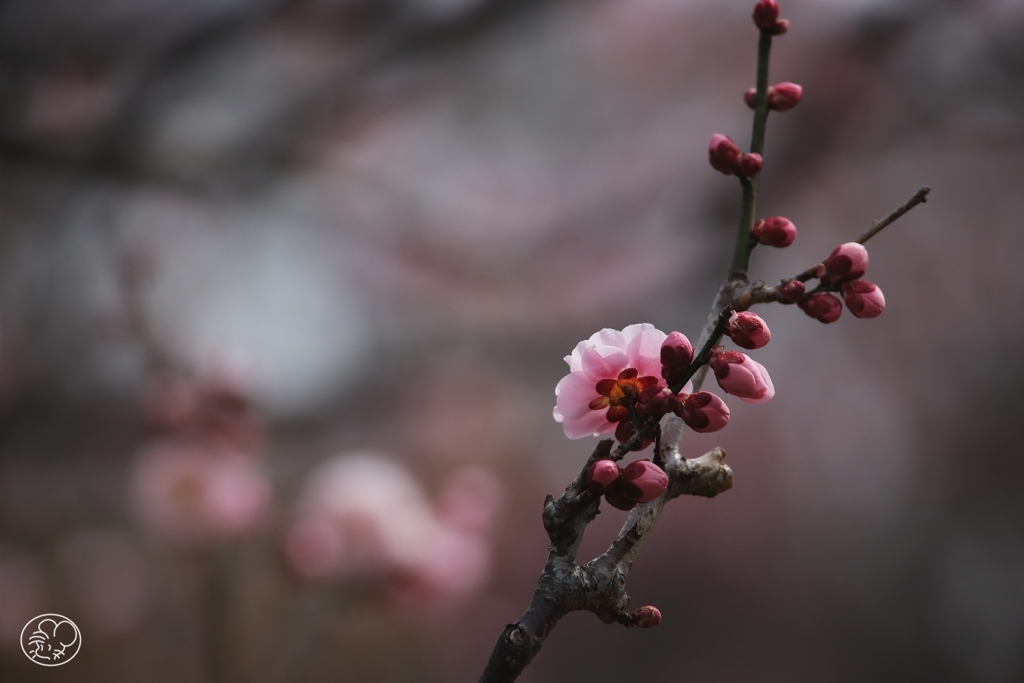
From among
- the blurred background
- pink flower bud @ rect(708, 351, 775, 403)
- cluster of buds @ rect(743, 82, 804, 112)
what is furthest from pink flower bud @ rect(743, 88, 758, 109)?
the blurred background

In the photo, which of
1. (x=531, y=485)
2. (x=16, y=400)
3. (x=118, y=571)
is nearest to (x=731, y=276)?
(x=531, y=485)

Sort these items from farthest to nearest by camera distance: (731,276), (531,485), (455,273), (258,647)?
1. (455,273)
2. (531,485)
3. (258,647)
4. (731,276)

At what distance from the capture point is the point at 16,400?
2.97 ft

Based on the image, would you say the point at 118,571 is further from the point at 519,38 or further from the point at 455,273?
the point at 519,38

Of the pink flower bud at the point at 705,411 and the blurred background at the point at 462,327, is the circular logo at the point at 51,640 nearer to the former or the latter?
the blurred background at the point at 462,327

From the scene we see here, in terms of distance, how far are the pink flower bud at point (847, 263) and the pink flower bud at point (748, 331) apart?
1.5 inches

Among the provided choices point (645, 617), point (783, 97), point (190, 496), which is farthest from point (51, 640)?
point (783, 97)

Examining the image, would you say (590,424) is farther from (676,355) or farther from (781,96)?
(781,96)

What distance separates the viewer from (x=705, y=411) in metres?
0.21

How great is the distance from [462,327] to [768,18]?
0.81 m

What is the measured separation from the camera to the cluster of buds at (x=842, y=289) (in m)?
0.23

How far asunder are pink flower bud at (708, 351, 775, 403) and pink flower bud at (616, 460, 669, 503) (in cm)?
3

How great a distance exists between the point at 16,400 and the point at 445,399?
1.84 feet

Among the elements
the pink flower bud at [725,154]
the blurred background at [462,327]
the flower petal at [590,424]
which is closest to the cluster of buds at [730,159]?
the pink flower bud at [725,154]
